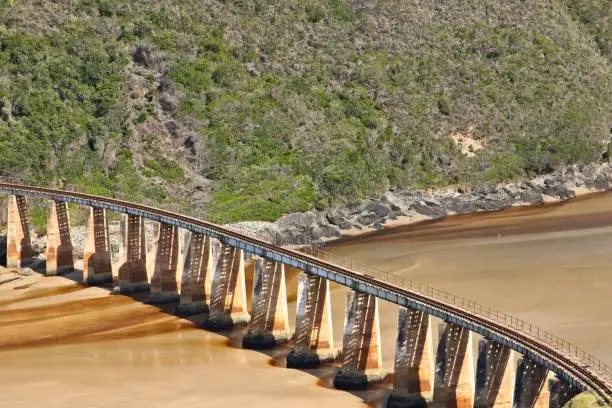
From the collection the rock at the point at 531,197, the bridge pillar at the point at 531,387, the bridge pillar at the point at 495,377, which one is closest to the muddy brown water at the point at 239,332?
the bridge pillar at the point at 495,377

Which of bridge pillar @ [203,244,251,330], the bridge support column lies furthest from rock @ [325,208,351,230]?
bridge pillar @ [203,244,251,330]

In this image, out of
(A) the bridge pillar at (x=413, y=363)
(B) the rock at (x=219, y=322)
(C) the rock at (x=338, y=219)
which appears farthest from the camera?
(C) the rock at (x=338, y=219)

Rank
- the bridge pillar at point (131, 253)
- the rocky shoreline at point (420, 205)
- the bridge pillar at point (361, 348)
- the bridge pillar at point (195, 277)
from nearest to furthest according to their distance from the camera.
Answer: the bridge pillar at point (361, 348) → the bridge pillar at point (195, 277) → the bridge pillar at point (131, 253) → the rocky shoreline at point (420, 205)

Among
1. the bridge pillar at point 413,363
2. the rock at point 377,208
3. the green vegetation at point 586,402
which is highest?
the green vegetation at point 586,402

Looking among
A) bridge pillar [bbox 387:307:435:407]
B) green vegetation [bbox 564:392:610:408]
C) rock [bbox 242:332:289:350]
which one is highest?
green vegetation [bbox 564:392:610:408]

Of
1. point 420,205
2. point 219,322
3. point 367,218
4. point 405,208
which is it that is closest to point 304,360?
point 219,322

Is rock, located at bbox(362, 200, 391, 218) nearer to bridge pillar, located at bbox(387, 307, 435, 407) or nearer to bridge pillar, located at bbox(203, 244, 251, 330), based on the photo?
bridge pillar, located at bbox(203, 244, 251, 330)

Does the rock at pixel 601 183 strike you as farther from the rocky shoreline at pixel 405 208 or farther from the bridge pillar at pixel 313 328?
the bridge pillar at pixel 313 328
